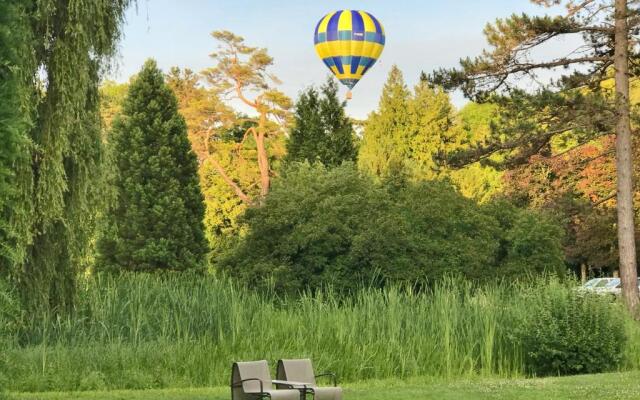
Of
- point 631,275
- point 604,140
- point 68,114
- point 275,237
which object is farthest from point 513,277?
point 604,140

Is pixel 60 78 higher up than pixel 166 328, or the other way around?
pixel 60 78

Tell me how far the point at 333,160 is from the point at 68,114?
92.1ft

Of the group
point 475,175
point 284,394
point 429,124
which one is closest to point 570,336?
A: point 284,394

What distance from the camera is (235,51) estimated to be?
5222 centimetres

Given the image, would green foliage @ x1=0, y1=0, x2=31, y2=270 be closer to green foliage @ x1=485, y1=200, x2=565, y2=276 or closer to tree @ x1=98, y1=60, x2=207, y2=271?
green foliage @ x1=485, y1=200, x2=565, y2=276

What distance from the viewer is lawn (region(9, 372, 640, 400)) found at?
470 inches

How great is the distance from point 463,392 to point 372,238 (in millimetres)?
10475

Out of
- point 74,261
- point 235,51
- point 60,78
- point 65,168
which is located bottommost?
point 74,261

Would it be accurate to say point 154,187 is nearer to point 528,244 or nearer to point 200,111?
point 528,244

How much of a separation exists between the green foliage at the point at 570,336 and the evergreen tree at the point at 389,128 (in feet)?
103

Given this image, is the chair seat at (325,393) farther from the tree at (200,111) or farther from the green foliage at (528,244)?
the tree at (200,111)

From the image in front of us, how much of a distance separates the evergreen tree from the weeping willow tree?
34.5 m

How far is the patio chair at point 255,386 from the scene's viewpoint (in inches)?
398

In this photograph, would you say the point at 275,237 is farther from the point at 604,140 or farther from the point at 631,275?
the point at 604,140
